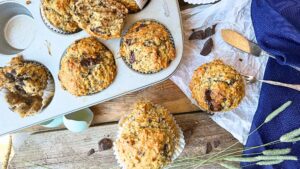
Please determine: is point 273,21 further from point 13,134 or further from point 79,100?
point 13,134

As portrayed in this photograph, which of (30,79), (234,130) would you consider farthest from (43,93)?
(234,130)

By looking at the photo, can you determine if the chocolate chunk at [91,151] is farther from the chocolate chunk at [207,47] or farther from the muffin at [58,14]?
the chocolate chunk at [207,47]

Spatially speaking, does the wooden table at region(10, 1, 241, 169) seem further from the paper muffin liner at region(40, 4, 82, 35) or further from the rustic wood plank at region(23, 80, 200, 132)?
the paper muffin liner at region(40, 4, 82, 35)

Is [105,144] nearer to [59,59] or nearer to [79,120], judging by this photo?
[79,120]

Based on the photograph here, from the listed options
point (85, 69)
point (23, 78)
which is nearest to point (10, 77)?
point (23, 78)

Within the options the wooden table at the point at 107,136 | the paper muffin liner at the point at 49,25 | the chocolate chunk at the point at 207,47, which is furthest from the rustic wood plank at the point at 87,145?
the paper muffin liner at the point at 49,25

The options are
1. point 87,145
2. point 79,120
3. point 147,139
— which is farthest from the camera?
point 87,145

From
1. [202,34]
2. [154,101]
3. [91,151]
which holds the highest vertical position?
[202,34]
